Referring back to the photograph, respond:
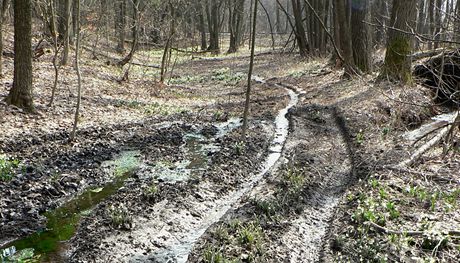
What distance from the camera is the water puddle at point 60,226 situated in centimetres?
571

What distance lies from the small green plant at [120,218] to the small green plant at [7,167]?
2343 mm

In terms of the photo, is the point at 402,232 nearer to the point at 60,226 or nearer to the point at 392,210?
the point at 392,210

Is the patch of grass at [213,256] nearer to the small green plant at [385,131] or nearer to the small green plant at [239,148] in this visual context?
the small green plant at [239,148]

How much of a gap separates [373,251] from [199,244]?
7.69ft

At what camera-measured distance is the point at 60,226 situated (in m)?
6.63

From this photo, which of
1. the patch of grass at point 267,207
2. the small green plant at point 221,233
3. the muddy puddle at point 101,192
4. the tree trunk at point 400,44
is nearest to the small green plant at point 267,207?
the patch of grass at point 267,207

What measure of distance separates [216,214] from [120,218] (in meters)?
1.59

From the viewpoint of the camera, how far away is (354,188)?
7.41m

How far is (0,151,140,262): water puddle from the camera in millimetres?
5715

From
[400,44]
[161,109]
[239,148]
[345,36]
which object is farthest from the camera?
[345,36]

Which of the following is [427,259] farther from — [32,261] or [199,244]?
[32,261]

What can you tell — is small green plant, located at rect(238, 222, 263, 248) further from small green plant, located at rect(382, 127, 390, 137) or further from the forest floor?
small green plant, located at rect(382, 127, 390, 137)

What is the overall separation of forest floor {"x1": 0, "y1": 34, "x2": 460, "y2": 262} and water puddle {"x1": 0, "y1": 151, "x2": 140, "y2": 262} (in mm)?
31

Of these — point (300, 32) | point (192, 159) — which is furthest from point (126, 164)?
point (300, 32)
